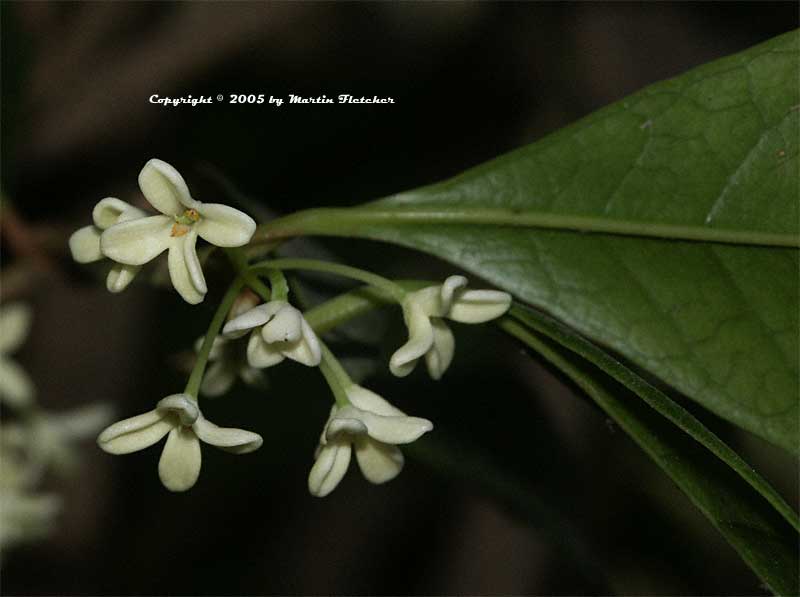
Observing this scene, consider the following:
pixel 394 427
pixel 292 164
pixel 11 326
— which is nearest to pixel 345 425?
pixel 394 427

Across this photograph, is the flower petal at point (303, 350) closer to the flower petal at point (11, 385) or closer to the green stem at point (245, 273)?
the green stem at point (245, 273)

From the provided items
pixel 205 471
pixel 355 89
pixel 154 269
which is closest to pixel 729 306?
pixel 154 269

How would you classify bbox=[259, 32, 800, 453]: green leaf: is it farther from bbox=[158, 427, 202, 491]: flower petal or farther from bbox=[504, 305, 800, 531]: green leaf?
bbox=[158, 427, 202, 491]: flower petal

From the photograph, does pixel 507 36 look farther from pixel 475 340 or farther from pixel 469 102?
pixel 475 340

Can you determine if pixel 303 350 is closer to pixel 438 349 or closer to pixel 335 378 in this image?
pixel 335 378

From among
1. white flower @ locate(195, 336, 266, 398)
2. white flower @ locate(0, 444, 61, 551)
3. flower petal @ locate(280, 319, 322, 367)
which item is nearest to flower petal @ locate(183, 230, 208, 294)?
flower petal @ locate(280, 319, 322, 367)
